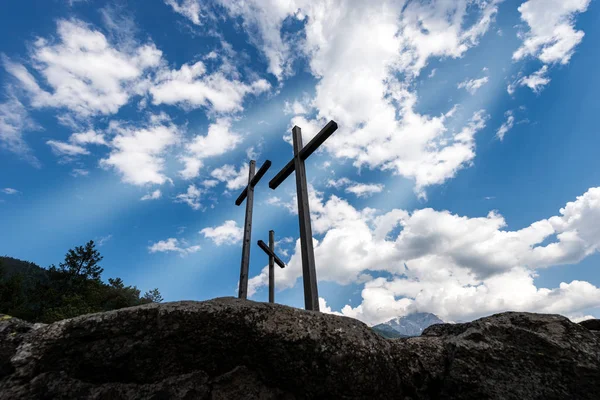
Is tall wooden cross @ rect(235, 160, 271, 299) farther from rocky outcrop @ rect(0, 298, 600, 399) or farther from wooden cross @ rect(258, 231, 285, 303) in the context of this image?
rocky outcrop @ rect(0, 298, 600, 399)

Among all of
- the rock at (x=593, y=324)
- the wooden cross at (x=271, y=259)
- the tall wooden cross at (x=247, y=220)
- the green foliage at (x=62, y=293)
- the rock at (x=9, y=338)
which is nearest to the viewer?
the rock at (x=9, y=338)

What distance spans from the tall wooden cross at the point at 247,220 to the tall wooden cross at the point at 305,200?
6.56 ft

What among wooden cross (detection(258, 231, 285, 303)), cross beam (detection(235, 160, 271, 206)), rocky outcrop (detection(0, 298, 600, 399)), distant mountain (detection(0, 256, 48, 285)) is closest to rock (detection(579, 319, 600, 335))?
rocky outcrop (detection(0, 298, 600, 399))

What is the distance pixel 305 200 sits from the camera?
618 cm

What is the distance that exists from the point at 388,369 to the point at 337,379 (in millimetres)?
525

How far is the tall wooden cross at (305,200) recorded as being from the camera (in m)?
5.23

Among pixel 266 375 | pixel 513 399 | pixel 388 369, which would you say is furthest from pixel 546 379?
pixel 266 375

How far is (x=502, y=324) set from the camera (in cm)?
305

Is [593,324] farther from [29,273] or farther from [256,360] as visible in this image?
[29,273]

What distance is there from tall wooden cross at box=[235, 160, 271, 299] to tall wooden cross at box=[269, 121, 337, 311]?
200cm

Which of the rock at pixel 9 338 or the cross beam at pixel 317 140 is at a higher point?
the cross beam at pixel 317 140

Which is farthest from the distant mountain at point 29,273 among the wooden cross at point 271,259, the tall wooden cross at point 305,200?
the tall wooden cross at point 305,200

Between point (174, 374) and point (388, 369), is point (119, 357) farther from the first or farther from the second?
point (388, 369)

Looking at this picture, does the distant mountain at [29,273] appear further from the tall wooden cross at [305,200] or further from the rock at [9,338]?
the rock at [9,338]
